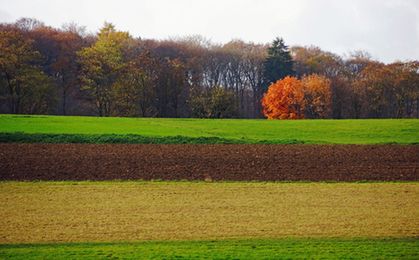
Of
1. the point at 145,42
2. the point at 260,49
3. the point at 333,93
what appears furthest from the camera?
the point at 260,49

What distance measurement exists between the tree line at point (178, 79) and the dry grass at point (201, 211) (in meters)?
44.4

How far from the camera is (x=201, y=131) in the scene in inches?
1757

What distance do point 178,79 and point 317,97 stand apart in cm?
2189

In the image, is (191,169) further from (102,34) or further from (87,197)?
(102,34)

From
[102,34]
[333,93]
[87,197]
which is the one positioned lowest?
[87,197]

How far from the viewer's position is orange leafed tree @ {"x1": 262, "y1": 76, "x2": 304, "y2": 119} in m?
80.3

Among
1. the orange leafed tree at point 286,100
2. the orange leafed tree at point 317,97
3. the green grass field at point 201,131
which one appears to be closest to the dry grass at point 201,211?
the green grass field at point 201,131

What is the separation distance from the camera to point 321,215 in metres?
16.8

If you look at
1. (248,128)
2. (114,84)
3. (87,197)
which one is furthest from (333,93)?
(87,197)

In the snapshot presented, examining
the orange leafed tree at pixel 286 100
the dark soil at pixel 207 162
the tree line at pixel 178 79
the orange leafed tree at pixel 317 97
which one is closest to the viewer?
the dark soil at pixel 207 162

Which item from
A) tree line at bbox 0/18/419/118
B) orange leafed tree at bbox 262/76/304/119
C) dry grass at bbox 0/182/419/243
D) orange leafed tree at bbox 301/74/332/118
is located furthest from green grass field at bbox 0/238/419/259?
orange leafed tree at bbox 301/74/332/118

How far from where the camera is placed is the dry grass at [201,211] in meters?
14.0

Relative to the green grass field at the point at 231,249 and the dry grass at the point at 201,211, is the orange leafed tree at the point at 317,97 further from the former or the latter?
the green grass field at the point at 231,249

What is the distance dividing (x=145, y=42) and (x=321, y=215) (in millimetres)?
89649
